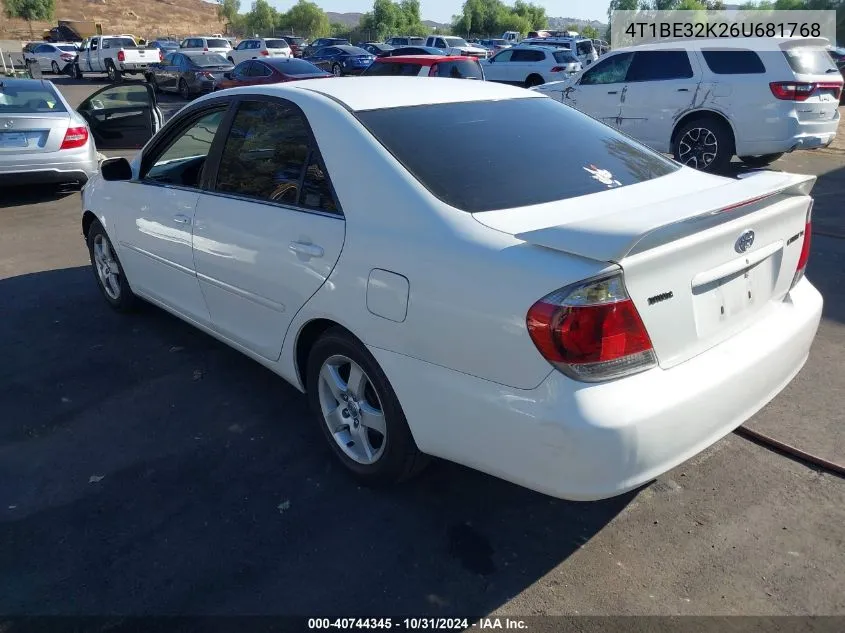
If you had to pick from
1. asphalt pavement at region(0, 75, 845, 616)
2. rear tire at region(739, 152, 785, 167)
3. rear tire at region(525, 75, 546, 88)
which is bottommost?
asphalt pavement at region(0, 75, 845, 616)

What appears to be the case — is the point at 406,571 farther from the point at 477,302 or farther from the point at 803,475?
the point at 803,475

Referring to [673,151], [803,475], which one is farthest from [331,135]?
[673,151]

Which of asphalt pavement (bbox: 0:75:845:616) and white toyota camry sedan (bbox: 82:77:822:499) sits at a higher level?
white toyota camry sedan (bbox: 82:77:822:499)

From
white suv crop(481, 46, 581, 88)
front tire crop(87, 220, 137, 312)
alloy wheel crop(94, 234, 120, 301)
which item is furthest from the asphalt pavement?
white suv crop(481, 46, 581, 88)

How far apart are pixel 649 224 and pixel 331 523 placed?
5.70ft

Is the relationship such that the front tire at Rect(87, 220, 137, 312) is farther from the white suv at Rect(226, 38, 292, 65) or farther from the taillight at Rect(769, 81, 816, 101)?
the white suv at Rect(226, 38, 292, 65)

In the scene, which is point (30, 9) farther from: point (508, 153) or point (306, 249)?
point (508, 153)

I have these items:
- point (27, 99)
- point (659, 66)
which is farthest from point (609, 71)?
point (27, 99)

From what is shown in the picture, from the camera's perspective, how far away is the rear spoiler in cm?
216

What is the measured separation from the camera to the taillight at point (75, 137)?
8688 mm

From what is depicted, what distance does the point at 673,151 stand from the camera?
10.3 m

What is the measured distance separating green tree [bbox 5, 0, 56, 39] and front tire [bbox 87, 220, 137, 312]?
73.6 m

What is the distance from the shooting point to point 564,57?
69.1 feet

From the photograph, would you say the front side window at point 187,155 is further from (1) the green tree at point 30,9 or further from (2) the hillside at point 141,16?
(2) the hillside at point 141,16
